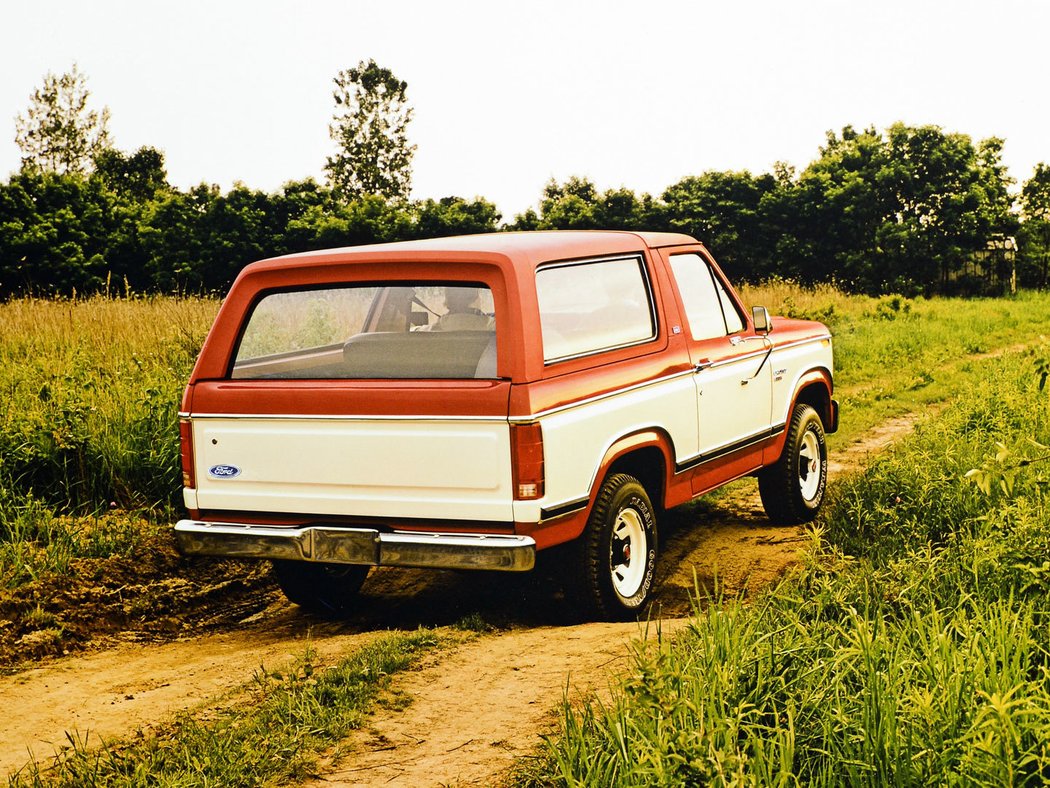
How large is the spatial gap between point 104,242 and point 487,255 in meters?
28.8

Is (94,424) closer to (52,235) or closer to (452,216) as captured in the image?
(52,235)

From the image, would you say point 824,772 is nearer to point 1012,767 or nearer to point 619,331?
point 1012,767

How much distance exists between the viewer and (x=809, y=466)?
8445mm

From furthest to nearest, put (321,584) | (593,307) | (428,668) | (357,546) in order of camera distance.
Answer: (321,584), (593,307), (357,546), (428,668)

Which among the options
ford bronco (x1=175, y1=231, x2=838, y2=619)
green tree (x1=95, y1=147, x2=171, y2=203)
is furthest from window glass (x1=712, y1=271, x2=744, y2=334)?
green tree (x1=95, y1=147, x2=171, y2=203)

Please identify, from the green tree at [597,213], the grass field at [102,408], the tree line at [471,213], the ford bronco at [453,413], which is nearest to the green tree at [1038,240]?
the tree line at [471,213]

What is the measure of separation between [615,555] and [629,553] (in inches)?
4.3

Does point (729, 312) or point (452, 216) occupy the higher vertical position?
point (452, 216)

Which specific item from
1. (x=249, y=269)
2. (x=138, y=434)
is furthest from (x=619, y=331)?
(x=138, y=434)

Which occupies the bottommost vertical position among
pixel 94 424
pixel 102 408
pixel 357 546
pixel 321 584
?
pixel 321 584

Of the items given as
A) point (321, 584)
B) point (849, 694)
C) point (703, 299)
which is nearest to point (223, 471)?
point (321, 584)

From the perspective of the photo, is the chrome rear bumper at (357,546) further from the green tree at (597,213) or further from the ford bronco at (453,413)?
the green tree at (597,213)

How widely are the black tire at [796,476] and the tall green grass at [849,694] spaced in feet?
7.80

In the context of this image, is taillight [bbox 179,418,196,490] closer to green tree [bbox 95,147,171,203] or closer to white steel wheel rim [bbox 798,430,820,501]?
white steel wheel rim [bbox 798,430,820,501]
